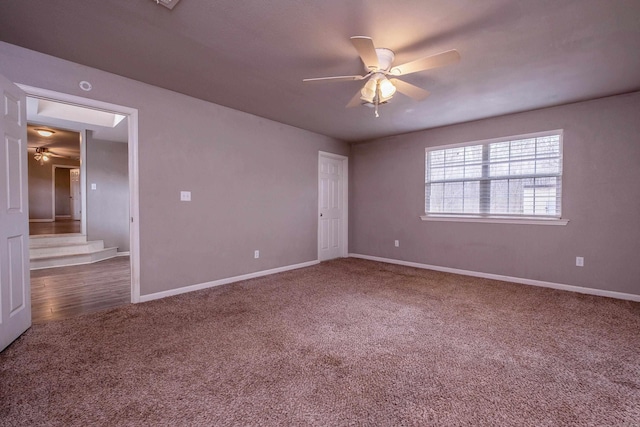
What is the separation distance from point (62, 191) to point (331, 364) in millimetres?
13733

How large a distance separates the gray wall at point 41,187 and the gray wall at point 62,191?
0.34 metres

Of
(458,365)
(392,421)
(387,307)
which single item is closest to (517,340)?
(458,365)

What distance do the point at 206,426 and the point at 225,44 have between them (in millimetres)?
2687

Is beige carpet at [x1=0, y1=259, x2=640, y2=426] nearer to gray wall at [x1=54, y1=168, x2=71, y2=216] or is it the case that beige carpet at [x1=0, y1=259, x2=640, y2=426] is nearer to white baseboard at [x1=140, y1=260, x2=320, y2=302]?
white baseboard at [x1=140, y1=260, x2=320, y2=302]

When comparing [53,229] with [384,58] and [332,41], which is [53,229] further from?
[384,58]

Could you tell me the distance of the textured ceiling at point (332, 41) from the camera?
1.97m

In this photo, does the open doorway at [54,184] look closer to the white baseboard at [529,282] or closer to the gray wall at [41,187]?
the gray wall at [41,187]

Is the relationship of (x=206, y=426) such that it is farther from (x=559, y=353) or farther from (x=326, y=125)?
(x=326, y=125)

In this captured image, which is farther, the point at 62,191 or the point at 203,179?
the point at 62,191

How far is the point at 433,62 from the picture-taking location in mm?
2193

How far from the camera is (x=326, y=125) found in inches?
189

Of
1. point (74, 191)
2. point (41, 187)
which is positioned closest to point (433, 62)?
point (41, 187)

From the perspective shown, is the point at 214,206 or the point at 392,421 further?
the point at 214,206

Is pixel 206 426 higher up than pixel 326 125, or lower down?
lower down
